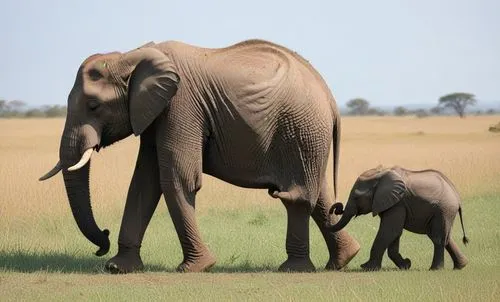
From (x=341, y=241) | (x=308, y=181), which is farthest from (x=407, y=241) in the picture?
(x=308, y=181)

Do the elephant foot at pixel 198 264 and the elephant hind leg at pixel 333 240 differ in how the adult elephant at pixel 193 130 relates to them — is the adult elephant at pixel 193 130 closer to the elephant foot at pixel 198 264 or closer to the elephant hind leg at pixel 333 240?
the elephant foot at pixel 198 264

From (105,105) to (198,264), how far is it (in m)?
2.04

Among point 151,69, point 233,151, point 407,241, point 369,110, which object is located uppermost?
point 151,69

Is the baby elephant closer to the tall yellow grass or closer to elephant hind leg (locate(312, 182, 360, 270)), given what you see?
elephant hind leg (locate(312, 182, 360, 270))

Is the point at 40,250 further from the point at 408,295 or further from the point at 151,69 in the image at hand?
the point at 408,295

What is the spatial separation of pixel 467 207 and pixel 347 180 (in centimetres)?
436

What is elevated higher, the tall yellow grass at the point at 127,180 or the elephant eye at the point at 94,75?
the elephant eye at the point at 94,75

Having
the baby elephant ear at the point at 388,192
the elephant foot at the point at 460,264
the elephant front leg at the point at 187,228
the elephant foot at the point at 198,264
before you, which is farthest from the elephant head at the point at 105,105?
the elephant foot at the point at 460,264

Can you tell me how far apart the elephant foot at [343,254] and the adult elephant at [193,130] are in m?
0.59

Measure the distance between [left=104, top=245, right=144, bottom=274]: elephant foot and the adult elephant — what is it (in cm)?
1

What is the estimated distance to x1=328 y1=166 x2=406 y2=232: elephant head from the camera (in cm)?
1217

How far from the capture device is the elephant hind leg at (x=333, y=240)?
13141 millimetres

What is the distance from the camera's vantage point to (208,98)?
1217cm

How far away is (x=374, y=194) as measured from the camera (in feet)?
40.7
